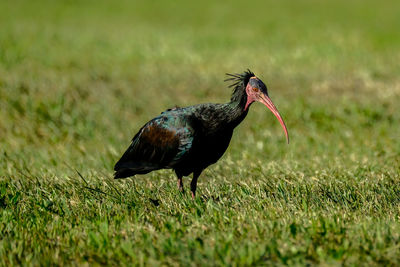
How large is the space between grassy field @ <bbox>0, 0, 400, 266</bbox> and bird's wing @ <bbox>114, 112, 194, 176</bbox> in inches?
9.7

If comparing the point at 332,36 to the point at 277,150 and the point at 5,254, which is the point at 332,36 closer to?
the point at 277,150

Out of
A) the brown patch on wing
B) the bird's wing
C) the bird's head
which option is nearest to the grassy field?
the bird's wing

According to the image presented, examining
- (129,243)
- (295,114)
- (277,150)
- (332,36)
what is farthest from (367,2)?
(129,243)

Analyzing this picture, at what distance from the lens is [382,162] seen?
7984 millimetres

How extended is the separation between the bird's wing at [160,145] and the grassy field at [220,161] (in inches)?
9.7

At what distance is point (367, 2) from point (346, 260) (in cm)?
2999

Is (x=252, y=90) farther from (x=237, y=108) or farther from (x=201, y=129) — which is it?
(x=201, y=129)

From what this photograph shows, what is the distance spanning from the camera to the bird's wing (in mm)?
5906

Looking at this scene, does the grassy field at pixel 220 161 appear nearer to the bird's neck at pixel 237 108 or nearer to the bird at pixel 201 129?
the bird at pixel 201 129

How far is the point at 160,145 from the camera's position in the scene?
20.3 ft

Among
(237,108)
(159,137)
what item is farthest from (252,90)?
(159,137)

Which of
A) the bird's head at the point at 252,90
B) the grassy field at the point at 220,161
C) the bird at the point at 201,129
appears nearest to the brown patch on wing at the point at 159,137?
the bird at the point at 201,129

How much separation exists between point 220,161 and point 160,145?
2265 mm

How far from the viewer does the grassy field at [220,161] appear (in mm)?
4406
